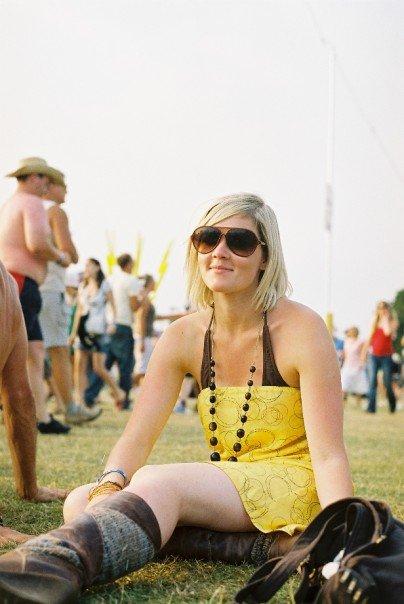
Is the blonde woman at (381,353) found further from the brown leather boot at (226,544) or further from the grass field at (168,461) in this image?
the brown leather boot at (226,544)

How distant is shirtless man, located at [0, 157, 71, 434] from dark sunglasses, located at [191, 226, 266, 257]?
12.8 feet

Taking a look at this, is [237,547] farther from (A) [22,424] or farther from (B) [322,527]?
(A) [22,424]

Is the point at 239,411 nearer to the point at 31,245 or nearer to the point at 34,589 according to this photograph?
the point at 34,589

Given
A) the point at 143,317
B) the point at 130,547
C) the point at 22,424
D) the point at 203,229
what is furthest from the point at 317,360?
the point at 143,317

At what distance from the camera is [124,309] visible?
39.3ft

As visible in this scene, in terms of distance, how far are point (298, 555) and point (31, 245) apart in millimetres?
4970

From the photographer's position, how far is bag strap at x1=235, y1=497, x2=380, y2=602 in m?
2.18

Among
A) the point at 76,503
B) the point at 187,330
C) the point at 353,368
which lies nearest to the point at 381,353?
the point at 353,368

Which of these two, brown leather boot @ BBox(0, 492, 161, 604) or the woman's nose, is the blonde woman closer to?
the woman's nose

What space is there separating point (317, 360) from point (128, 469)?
72 cm

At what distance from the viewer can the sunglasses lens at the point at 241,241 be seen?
303 cm

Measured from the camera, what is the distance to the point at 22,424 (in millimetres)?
3711

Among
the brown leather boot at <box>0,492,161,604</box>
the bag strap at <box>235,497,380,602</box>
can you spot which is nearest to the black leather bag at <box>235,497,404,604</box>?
the bag strap at <box>235,497,380,602</box>

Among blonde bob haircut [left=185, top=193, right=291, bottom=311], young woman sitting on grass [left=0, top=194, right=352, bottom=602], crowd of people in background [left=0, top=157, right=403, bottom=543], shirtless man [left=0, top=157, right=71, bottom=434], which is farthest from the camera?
shirtless man [left=0, top=157, right=71, bottom=434]
